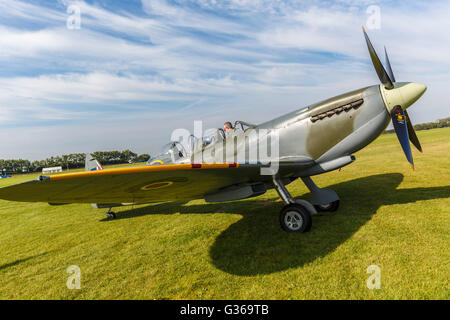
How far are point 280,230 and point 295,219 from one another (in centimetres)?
39

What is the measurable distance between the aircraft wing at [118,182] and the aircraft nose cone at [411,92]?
287cm

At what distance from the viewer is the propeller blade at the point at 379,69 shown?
4.12m

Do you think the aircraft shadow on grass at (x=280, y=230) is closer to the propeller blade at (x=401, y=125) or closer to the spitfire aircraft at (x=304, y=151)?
the spitfire aircraft at (x=304, y=151)

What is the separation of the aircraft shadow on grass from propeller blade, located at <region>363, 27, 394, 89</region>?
2.46m

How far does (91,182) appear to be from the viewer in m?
2.43

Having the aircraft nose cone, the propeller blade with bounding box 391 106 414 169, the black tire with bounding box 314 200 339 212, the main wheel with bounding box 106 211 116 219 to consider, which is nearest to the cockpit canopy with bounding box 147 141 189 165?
the main wheel with bounding box 106 211 116 219

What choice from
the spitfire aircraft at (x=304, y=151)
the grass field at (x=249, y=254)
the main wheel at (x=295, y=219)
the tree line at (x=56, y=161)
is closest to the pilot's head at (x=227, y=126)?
the spitfire aircraft at (x=304, y=151)

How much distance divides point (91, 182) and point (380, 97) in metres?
4.72

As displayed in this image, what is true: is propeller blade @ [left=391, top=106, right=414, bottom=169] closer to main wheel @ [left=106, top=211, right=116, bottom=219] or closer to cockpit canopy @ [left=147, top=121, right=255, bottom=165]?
cockpit canopy @ [left=147, top=121, right=255, bottom=165]

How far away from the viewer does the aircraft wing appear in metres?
2.23

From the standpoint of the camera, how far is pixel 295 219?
161 inches

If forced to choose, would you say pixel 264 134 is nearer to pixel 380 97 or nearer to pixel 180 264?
pixel 380 97
